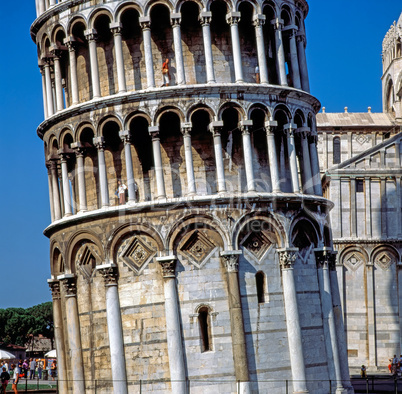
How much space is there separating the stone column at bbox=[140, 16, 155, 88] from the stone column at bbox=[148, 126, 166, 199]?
→ 1.65 meters

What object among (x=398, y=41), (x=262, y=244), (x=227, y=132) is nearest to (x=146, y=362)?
(x=262, y=244)

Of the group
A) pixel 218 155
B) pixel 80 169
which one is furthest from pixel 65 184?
pixel 218 155

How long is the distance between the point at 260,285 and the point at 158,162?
216 inches

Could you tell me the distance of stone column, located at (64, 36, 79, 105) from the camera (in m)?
34.2

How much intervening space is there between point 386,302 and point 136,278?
88.4 feet

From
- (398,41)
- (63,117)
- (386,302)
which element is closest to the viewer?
(63,117)

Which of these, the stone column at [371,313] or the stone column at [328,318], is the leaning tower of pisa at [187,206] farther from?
the stone column at [371,313]

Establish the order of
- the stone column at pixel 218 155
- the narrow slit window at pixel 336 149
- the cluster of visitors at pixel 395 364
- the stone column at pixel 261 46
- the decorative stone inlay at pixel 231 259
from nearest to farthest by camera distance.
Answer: the decorative stone inlay at pixel 231 259, the stone column at pixel 218 155, the stone column at pixel 261 46, the cluster of visitors at pixel 395 364, the narrow slit window at pixel 336 149

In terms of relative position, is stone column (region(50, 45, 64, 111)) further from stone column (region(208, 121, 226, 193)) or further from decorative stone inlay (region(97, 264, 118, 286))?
decorative stone inlay (region(97, 264, 118, 286))

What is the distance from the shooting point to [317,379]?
107 feet

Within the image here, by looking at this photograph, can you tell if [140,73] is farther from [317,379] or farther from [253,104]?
[317,379]

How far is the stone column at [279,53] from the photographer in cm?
3431

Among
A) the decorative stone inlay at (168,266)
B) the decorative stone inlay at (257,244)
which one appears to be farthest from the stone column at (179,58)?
the decorative stone inlay at (168,266)

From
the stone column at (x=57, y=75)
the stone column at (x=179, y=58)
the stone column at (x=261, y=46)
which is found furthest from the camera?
the stone column at (x=57, y=75)
